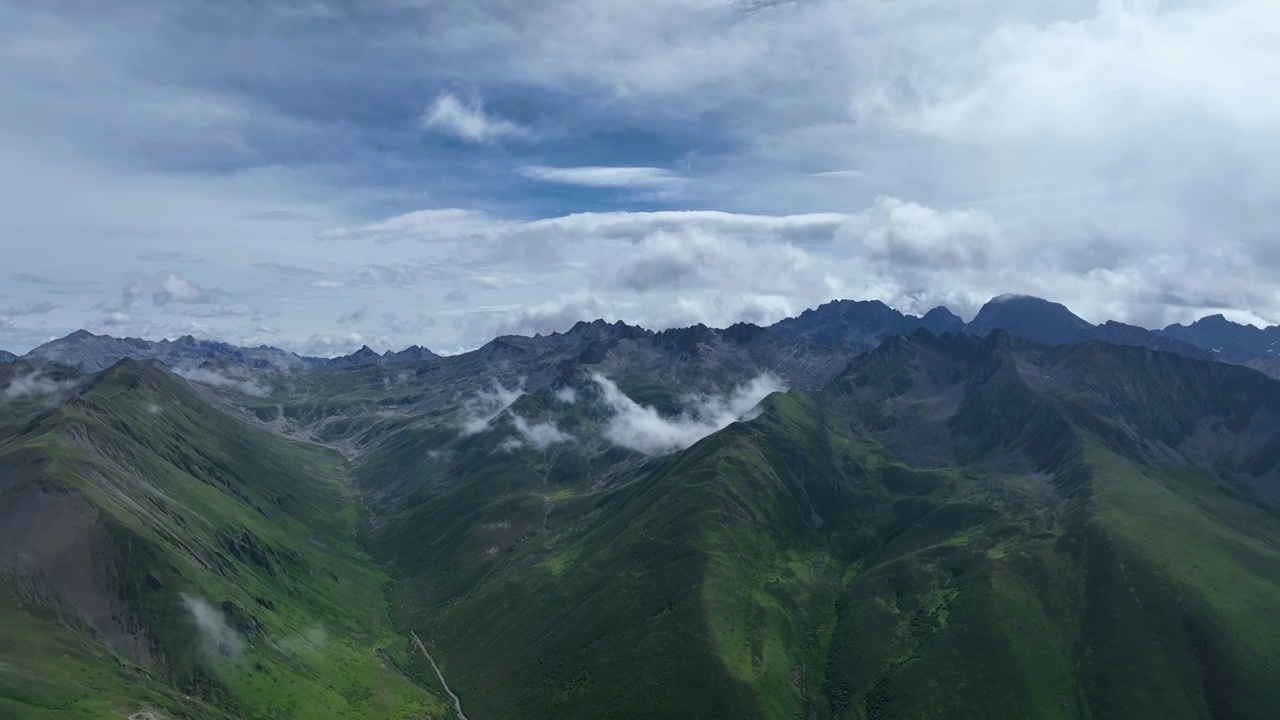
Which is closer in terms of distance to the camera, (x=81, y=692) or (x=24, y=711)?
(x=24, y=711)

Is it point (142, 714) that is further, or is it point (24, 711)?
point (142, 714)
